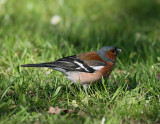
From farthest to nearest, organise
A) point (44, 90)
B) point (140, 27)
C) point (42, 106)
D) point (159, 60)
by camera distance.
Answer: point (140, 27), point (159, 60), point (44, 90), point (42, 106)

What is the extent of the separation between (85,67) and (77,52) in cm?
126

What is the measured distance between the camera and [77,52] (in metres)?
5.39

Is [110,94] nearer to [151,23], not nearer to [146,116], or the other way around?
[146,116]

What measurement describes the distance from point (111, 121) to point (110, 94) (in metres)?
0.98

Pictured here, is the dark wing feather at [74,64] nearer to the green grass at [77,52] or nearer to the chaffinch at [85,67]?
the chaffinch at [85,67]

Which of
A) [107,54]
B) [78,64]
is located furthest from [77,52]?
[78,64]

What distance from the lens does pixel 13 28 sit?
6.38 m

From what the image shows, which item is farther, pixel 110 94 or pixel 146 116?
pixel 110 94

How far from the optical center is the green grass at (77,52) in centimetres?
329

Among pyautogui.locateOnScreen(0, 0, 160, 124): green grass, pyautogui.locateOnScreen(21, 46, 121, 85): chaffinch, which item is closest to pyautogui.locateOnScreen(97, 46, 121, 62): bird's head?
pyautogui.locateOnScreen(21, 46, 121, 85): chaffinch

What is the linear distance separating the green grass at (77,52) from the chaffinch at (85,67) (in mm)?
149

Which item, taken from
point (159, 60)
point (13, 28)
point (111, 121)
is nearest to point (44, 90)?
point (111, 121)

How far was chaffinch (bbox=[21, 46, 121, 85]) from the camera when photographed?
4035mm

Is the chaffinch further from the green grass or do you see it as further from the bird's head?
the green grass
